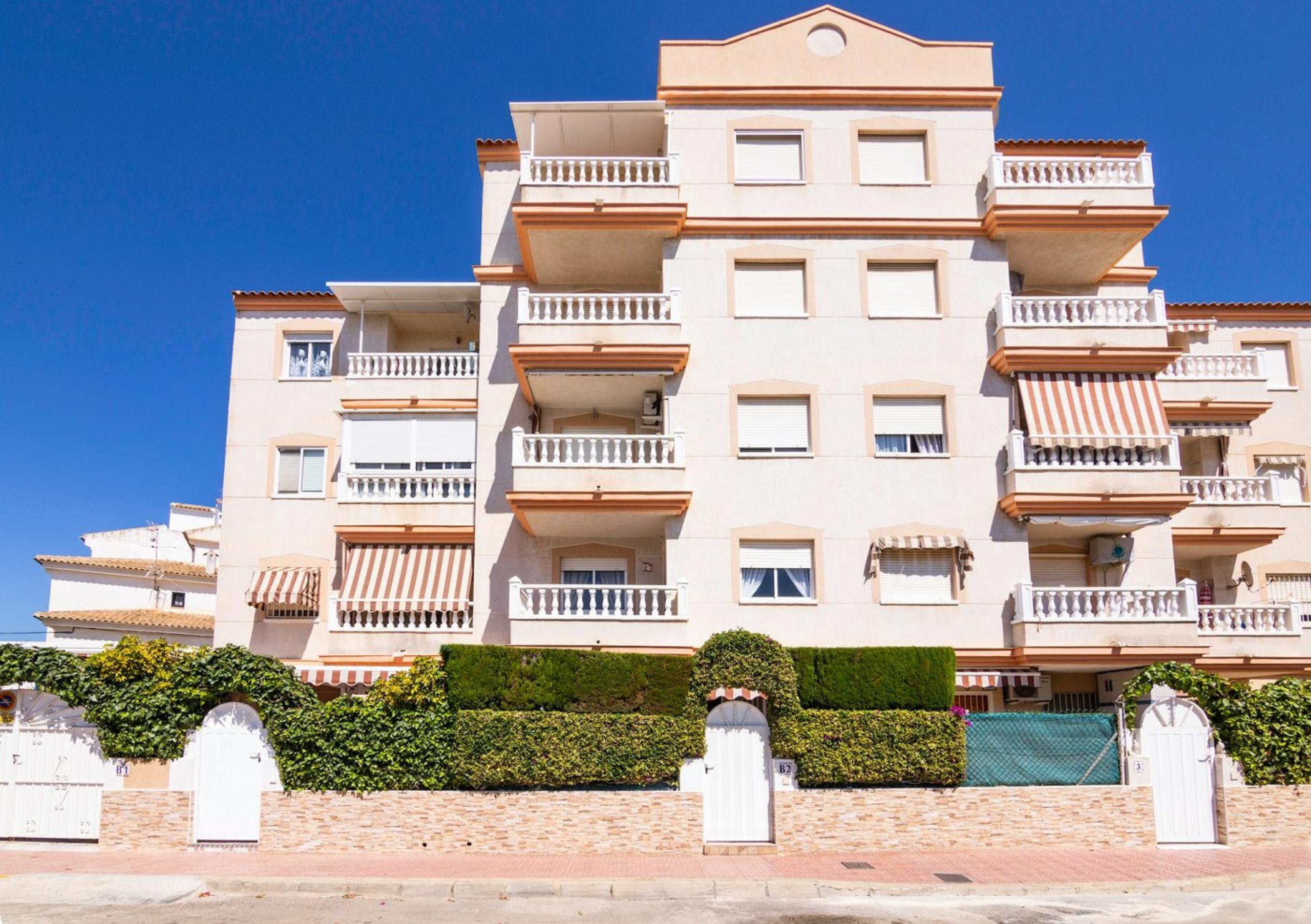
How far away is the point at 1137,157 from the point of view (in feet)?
84.8

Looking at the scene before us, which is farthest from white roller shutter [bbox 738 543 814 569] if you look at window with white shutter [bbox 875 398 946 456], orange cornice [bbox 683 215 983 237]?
orange cornice [bbox 683 215 983 237]

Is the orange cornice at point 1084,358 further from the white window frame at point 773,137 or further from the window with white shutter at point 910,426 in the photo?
the white window frame at point 773,137

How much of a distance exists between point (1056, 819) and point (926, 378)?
10014 mm

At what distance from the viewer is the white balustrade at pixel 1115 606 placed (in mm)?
23250

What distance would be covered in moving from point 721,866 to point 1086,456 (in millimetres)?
12509

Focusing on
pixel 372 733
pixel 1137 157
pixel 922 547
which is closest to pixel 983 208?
pixel 1137 157

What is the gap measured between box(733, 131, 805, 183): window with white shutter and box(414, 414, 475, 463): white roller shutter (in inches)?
359

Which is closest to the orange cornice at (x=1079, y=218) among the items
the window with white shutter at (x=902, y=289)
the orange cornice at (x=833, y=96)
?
the window with white shutter at (x=902, y=289)

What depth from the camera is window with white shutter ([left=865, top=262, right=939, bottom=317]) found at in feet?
84.6

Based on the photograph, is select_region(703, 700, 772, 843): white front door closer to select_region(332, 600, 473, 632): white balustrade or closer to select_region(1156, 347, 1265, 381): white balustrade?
select_region(332, 600, 473, 632): white balustrade

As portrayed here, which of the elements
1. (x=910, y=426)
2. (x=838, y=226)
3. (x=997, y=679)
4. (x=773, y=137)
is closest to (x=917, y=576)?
(x=997, y=679)

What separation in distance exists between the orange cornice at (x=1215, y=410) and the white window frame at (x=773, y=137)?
1134cm

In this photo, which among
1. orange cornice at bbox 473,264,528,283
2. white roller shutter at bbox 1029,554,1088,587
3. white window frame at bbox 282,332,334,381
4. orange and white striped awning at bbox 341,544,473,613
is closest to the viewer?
white roller shutter at bbox 1029,554,1088,587

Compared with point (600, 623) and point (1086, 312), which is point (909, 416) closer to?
point (1086, 312)
